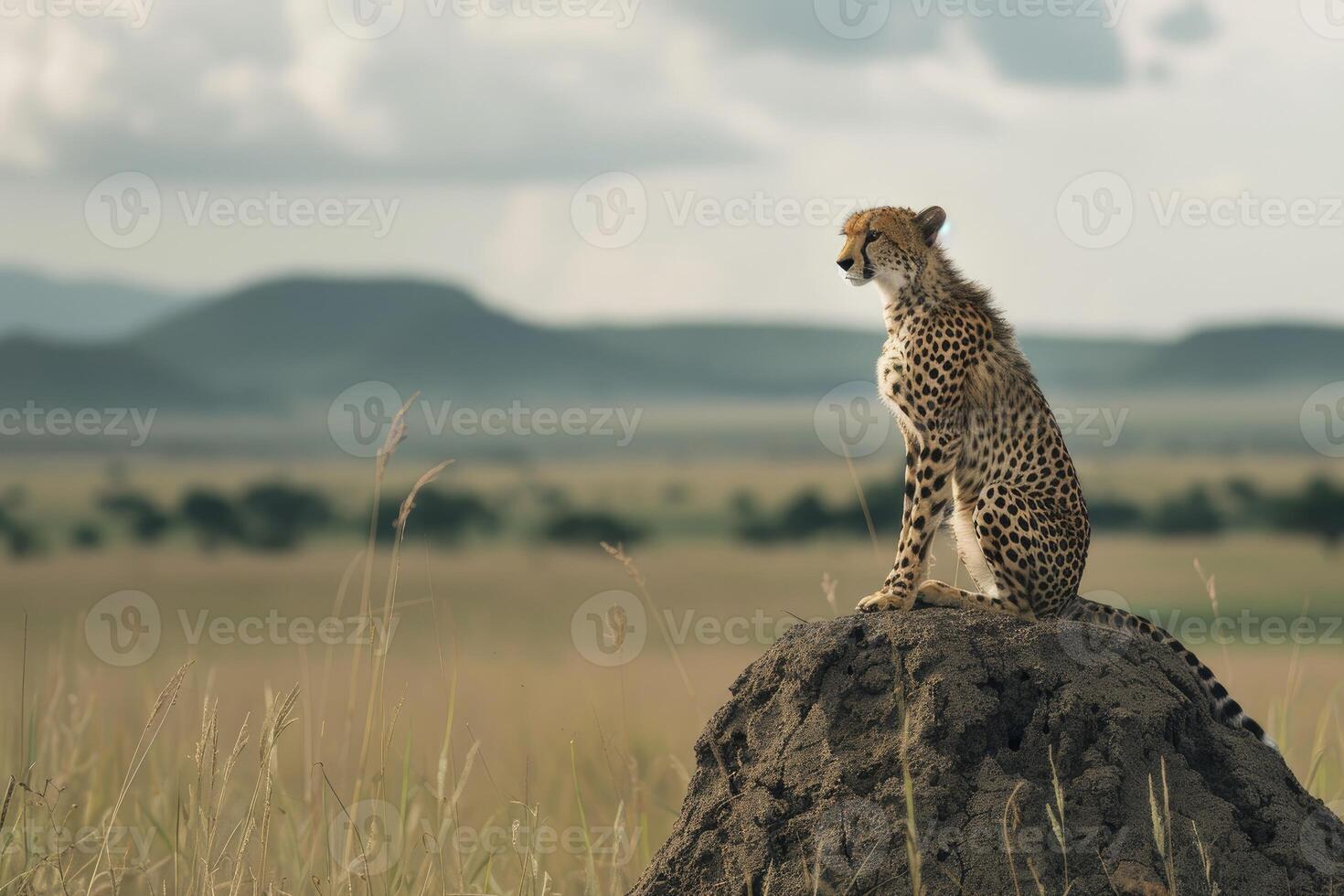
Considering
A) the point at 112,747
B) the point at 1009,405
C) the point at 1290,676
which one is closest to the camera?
the point at 1009,405

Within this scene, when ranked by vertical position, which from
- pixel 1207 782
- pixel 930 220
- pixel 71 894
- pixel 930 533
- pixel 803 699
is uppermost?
pixel 930 220

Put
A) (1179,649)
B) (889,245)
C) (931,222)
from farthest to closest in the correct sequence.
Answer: (931,222) < (889,245) < (1179,649)

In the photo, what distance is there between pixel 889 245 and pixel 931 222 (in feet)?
0.95

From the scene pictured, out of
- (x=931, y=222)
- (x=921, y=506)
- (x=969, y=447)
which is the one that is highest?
(x=931, y=222)

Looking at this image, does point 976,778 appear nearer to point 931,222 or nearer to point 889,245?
point 889,245

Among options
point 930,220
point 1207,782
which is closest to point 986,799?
point 1207,782

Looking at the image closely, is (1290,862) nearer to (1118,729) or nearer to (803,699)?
(1118,729)

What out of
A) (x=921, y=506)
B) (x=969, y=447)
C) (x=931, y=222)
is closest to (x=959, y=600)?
(x=921, y=506)

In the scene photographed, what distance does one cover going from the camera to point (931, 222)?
5.92 metres

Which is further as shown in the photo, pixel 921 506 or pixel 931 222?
pixel 931 222

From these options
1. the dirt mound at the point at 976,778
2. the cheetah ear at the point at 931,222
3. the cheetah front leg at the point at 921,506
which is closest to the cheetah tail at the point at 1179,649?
the dirt mound at the point at 976,778

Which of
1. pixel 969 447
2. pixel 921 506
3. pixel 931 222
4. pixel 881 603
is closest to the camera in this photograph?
pixel 881 603

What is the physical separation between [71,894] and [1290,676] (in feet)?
20.7

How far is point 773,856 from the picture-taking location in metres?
4.40
